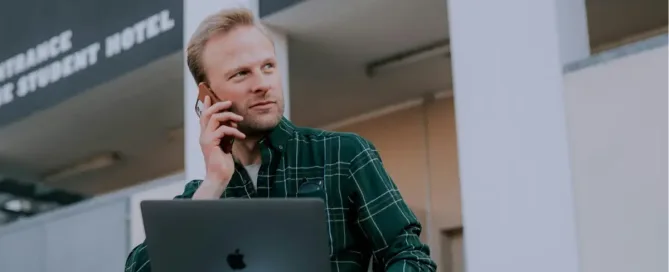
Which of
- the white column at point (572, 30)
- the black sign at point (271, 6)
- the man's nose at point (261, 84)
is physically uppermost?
the black sign at point (271, 6)

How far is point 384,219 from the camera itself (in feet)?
5.21

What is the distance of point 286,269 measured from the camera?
1497 mm

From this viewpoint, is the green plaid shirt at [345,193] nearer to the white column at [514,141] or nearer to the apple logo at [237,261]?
the apple logo at [237,261]

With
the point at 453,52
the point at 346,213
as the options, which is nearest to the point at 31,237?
the point at 453,52

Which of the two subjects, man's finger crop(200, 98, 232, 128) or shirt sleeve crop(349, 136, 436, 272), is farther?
man's finger crop(200, 98, 232, 128)

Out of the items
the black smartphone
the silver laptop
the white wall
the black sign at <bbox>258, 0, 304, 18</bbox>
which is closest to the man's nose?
the black smartphone

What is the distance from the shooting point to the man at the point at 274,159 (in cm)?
161

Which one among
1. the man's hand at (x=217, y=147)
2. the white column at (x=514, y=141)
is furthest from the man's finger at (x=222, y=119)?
the white column at (x=514, y=141)

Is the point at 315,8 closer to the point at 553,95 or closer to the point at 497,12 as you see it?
the point at 497,12

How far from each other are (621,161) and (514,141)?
0.56m

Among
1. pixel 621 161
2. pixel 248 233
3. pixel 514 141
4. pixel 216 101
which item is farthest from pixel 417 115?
pixel 248 233

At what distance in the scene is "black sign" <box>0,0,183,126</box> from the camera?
6.39 m

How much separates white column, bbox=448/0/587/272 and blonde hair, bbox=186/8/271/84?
2.66m

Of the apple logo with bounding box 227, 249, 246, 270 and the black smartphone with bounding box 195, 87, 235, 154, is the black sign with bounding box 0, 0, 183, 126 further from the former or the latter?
the apple logo with bounding box 227, 249, 246, 270
